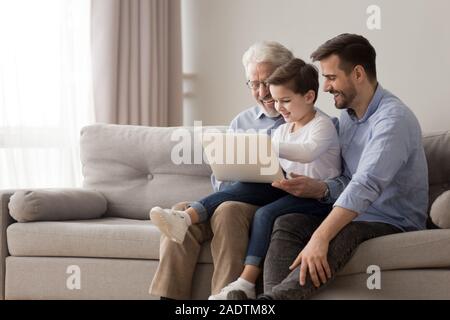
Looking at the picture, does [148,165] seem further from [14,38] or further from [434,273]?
[434,273]

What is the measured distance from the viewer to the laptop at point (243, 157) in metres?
2.57

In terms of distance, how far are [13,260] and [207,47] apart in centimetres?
203

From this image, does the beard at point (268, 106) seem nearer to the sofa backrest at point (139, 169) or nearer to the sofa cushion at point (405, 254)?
the sofa backrest at point (139, 169)

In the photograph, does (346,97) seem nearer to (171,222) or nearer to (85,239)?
(171,222)

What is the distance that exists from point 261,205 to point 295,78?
465 millimetres

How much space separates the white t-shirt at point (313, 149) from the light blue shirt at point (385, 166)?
2.0 inches

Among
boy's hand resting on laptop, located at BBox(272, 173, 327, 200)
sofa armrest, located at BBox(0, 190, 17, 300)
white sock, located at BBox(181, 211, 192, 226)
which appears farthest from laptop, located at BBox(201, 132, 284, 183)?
sofa armrest, located at BBox(0, 190, 17, 300)

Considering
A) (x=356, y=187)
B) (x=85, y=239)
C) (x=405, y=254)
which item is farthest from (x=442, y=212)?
(x=85, y=239)

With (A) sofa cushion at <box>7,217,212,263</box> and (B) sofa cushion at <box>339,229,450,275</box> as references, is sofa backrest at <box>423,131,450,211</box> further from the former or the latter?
(A) sofa cushion at <box>7,217,212,263</box>

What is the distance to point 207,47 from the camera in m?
4.71

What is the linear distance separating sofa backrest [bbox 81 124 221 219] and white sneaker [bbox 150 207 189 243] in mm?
792

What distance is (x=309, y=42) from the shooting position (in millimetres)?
4121
